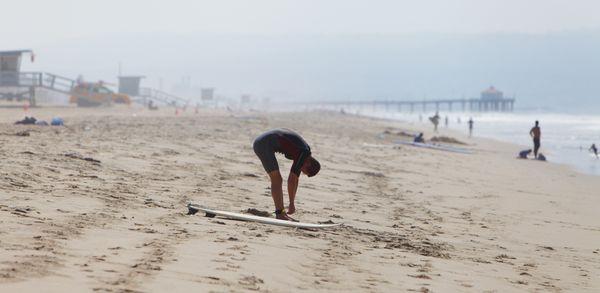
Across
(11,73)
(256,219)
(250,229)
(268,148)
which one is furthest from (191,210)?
(11,73)

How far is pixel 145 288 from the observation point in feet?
19.5

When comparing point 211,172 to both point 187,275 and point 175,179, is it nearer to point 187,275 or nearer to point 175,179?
point 175,179

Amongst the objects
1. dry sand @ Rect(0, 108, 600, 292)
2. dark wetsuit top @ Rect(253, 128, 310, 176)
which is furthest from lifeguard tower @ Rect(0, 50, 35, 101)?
dark wetsuit top @ Rect(253, 128, 310, 176)

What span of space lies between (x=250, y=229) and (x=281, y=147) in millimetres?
1826

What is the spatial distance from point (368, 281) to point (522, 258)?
9.22 feet

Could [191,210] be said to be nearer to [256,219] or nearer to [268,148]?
[256,219]

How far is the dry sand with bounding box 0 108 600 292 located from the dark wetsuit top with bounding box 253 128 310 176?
769 mm

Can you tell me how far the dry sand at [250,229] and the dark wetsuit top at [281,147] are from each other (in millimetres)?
769

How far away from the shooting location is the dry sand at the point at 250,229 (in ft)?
21.9

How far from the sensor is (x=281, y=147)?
1067cm

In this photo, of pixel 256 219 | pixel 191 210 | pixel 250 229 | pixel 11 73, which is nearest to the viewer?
pixel 250 229

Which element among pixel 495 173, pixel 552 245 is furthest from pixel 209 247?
pixel 495 173

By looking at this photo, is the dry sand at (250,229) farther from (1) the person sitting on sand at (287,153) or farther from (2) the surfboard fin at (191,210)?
(1) the person sitting on sand at (287,153)

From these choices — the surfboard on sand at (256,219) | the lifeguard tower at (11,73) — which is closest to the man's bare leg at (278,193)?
the surfboard on sand at (256,219)
